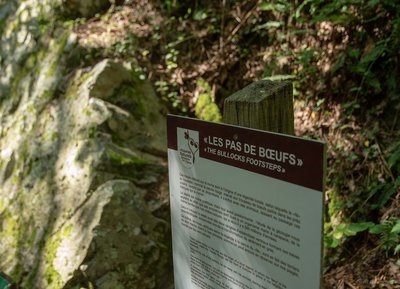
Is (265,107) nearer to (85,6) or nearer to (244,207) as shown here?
(244,207)

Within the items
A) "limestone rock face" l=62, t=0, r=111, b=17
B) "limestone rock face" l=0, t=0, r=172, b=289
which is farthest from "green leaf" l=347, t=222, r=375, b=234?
"limestone rock face" l=62, t=0, r=111, b=17

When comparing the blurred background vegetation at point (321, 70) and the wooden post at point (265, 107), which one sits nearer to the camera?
the wooden post at point (265, 107)

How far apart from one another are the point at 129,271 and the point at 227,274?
2.00m

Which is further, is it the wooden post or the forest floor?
the forest floor

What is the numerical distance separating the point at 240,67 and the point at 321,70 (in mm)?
1177

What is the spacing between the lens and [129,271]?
3582mm

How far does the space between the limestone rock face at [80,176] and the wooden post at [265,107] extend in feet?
7.36

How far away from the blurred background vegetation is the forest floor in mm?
12

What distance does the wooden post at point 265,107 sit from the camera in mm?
Result: 1778

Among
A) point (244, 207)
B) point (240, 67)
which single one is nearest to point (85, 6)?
point (240, 67)

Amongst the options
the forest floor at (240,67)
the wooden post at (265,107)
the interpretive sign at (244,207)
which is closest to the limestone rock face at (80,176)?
the forest floor at (240,67)

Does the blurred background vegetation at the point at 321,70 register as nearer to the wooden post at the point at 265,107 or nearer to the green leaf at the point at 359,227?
the green leaf at the point at 359,227

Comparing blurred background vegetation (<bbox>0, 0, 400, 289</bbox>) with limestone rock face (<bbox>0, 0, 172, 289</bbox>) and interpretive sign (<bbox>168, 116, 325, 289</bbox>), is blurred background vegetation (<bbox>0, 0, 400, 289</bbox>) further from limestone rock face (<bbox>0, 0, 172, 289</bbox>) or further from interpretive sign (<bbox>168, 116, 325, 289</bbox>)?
interpretive sign (<bbox>168, 116, 325, 289</bbox>)

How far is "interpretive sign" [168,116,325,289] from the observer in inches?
55.9
